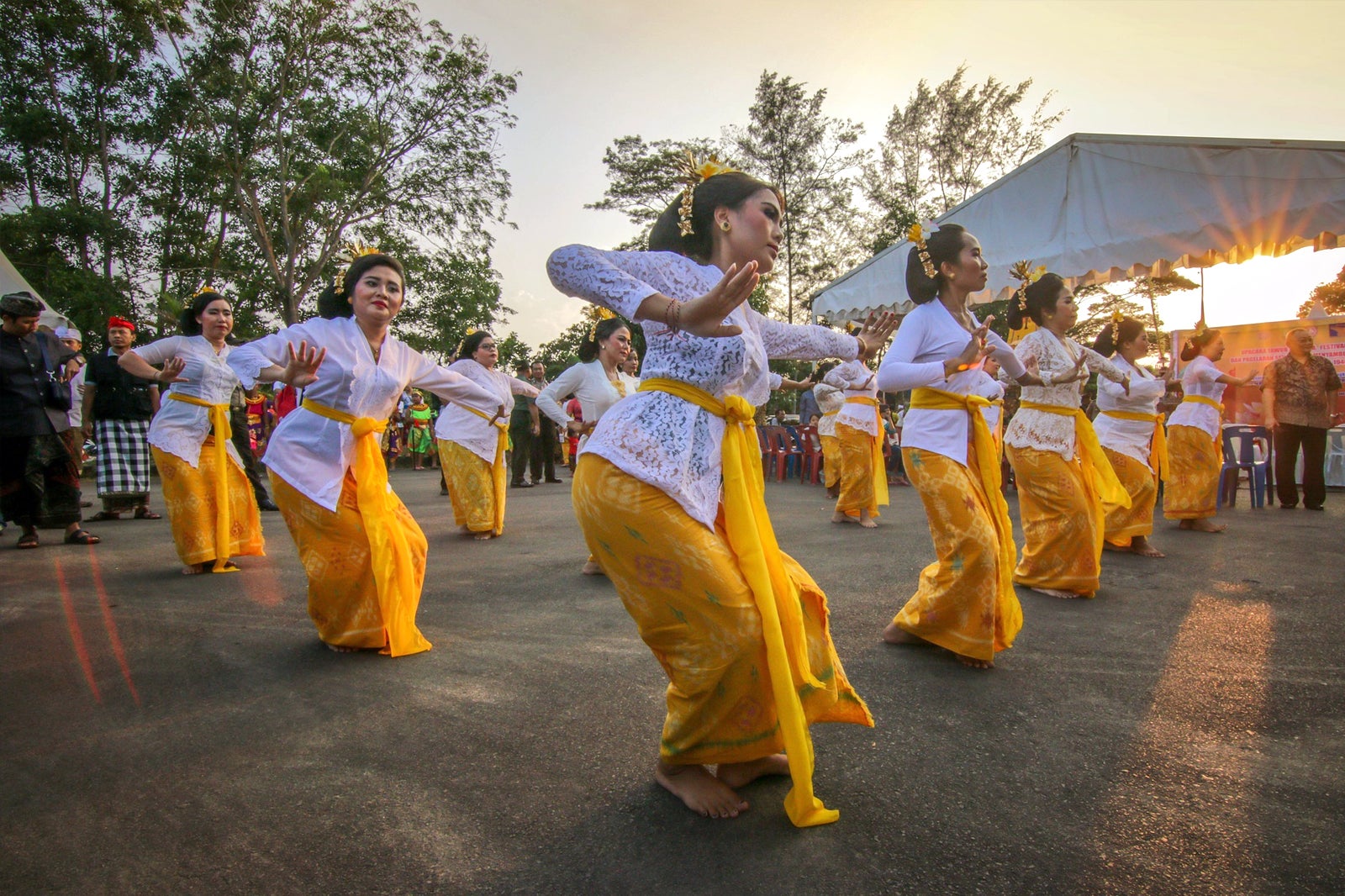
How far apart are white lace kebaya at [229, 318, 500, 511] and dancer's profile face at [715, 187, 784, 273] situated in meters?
2.18

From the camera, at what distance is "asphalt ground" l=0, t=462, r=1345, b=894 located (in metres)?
1.89

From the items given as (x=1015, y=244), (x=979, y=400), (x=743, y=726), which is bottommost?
(x=743, y=726)

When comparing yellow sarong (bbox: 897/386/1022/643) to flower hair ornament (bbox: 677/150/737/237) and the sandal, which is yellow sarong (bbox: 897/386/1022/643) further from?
the sandal

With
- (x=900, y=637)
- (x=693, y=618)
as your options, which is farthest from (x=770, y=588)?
(x=900, y=637)

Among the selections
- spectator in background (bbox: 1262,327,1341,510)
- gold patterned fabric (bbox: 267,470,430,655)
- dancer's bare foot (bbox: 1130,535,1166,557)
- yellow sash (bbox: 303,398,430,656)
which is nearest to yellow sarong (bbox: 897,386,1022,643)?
yellow sash (bbox: 303,398,430,656)

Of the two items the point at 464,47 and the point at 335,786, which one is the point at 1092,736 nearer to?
the point at 335,786

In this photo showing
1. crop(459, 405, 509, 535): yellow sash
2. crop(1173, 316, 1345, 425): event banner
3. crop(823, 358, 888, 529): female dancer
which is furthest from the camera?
crop(1173, 316, 1345, 425): event banner

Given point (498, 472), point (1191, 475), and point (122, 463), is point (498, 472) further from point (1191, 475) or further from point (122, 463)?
point (1191, 475)

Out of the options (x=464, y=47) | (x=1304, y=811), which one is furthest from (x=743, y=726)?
(x=464, y=47)

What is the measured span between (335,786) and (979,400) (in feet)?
10.0

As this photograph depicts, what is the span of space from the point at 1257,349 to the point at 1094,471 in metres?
11.2

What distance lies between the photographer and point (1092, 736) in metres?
2.61

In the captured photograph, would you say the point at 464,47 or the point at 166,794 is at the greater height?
the point at 464,47

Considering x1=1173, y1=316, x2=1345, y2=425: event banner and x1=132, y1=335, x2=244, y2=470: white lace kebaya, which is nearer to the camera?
x1=132, y1=335, x2=244, y2=470: white lace kebaya
